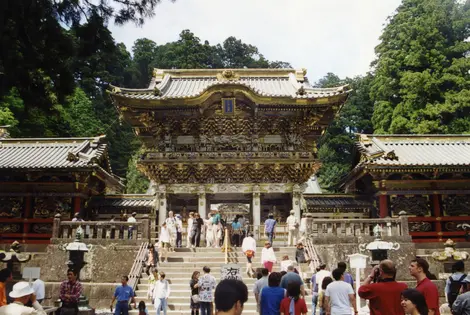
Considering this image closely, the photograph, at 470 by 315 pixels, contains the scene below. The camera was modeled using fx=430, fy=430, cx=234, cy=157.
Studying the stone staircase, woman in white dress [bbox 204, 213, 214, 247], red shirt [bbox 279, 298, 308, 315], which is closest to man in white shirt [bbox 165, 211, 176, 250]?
the stone staircase

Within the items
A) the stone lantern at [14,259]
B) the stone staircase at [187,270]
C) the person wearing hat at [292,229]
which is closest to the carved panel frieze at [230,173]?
the person wearing hat at [292,229]

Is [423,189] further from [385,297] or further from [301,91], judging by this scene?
[385,297]

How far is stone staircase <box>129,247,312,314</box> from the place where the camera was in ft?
41.7

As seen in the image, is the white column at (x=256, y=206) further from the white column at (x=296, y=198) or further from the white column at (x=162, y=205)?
the white column at (x=162, y=205)

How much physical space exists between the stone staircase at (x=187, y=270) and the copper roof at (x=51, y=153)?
6.58 metres

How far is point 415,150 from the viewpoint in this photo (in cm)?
2122

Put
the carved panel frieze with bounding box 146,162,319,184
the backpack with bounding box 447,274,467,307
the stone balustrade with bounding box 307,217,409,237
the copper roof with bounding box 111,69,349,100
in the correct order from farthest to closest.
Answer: the copper roof with bounding box 111,69,349,100, the carved panel frieze with bounding box 146,162,319,184, the stone balustrade with bounding box 307,217,409,237, the backpack with bounding box 447,274,467,307

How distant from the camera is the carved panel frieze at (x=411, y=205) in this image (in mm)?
19844

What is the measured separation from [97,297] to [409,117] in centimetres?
2499

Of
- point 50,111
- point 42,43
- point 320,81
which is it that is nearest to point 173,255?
point 50,111

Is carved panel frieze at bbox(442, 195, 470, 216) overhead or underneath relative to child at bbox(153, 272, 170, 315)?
overhead

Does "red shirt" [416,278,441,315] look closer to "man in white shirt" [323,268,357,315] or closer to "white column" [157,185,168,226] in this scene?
"man in white shirt" [323,268,357,315]

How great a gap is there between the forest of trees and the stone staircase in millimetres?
6263

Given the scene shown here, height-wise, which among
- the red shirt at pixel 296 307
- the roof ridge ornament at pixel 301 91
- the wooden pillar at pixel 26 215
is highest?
the roof ridge ornament at pixel 301 91
